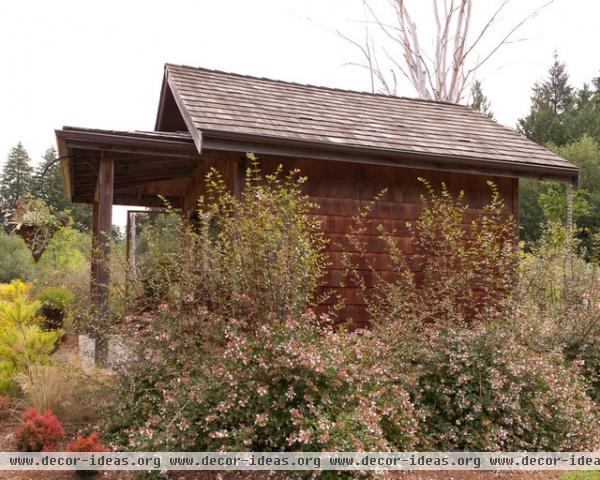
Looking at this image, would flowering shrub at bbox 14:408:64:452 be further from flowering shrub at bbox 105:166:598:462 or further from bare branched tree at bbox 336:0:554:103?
bare branched tree at bbox 336:0:554:103

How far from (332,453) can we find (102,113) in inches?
901

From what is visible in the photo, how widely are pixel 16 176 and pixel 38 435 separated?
3523cm

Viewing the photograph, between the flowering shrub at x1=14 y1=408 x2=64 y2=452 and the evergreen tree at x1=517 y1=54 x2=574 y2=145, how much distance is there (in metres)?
31.8

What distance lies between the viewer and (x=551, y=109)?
34562 mm

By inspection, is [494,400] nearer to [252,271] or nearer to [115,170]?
[252,271]

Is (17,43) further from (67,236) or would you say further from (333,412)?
(333,412)

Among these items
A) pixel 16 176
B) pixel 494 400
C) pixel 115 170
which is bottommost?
pixel 494 400

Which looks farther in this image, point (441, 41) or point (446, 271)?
point (441, 41)

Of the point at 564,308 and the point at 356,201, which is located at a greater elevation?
the point at 356,201

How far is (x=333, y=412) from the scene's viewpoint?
12.9ft

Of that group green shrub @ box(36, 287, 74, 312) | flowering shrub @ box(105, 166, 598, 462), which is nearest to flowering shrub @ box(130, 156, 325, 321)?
flowering shrub @ box(105, 166, 598, 462)

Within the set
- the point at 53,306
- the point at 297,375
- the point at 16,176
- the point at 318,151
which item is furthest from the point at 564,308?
the point at 16,176

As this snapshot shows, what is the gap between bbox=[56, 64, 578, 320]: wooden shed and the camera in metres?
6.71

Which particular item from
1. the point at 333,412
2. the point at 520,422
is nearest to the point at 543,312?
the point at 520,422
